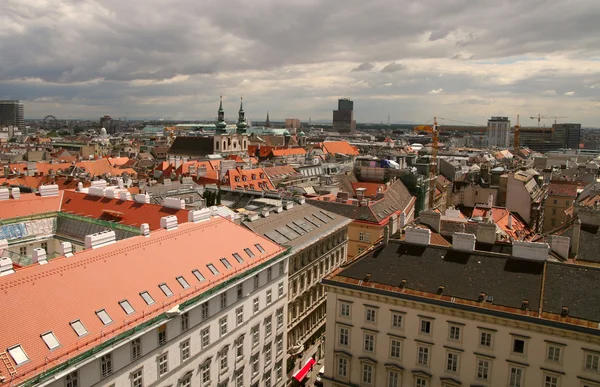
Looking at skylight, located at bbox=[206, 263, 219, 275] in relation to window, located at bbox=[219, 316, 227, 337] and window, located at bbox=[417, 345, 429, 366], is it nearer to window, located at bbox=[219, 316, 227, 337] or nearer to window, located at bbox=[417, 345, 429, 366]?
window, located at bbox=[219, 316, 227, 337]

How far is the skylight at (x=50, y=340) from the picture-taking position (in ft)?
83.7

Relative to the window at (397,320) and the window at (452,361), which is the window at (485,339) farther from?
the window at (397,320)

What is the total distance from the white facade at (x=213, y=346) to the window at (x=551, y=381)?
2186 centimetres

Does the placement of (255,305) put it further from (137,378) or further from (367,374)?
(137,378)

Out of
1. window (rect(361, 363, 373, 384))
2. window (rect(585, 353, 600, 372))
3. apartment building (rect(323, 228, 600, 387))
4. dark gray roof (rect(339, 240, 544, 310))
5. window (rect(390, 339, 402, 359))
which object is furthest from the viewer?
window (rect(361, 363, 373, 384))

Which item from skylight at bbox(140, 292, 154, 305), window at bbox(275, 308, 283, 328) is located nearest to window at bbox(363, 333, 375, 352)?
window at bbox(275, 308, 283, 328)

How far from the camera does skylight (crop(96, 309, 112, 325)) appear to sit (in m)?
28.5

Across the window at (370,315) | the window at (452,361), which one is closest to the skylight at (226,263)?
the window at (370,315)

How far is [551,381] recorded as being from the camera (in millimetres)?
31891

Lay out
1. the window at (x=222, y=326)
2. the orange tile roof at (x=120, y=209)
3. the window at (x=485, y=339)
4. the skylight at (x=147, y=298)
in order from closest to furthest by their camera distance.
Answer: the skylight at (x=147, y=298)
the window at (x=485, y=339)
the window at (x=222, y=326)
the orange tile roof at (x=120, y=209)

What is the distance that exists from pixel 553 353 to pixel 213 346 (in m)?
23.1

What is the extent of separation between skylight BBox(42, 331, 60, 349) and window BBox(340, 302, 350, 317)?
67.1 ft

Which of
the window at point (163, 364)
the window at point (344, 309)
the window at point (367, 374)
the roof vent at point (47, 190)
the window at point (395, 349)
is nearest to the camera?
the window at point (163, 364)

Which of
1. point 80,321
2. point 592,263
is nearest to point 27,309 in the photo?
point 80,321
